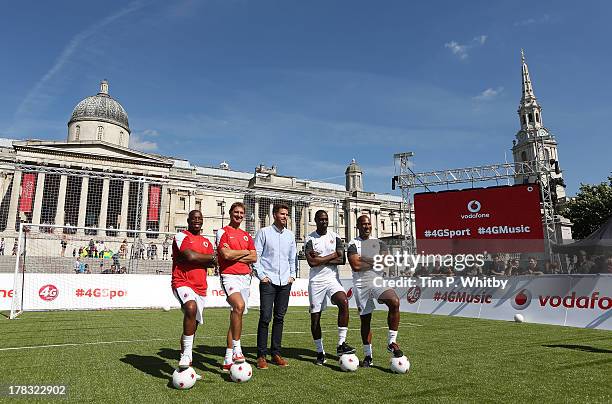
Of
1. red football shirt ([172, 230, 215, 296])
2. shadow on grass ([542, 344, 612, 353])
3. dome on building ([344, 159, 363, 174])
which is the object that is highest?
dome on building ([344, 159, 363, 174])

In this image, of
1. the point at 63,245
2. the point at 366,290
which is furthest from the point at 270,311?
the point at 63,245

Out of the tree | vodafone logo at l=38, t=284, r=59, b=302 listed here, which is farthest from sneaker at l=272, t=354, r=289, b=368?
the tree

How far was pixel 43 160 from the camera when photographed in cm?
4625

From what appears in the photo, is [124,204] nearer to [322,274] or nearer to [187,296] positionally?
[322,274]

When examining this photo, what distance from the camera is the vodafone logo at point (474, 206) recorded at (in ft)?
62.3

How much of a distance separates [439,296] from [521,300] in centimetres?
329

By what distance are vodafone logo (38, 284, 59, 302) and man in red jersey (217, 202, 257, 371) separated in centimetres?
1507

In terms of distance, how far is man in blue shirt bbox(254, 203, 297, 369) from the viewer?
6.04 m

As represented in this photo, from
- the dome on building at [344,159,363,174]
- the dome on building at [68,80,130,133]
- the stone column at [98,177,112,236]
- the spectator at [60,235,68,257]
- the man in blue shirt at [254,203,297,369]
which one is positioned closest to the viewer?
the man in blue shirt at [254,203,297,369]

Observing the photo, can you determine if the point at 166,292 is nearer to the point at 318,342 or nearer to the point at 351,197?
the point at 318,342

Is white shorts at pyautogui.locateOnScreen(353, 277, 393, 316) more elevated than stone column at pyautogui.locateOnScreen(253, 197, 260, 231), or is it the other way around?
stone column at pyautogui.locateOnScreen(253, 197, 260, 231)

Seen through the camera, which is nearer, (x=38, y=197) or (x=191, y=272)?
(x=191, y=272)

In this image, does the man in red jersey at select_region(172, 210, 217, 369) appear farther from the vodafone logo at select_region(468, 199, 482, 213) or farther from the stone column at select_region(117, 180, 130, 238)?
the stone column at select_region(117, 180, 130, 238)

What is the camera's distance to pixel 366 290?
20.4 ft
